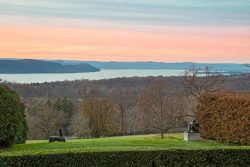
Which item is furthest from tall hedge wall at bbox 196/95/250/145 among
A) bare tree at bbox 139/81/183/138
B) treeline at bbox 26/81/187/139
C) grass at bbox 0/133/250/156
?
bare tree at bbox 139/81/183/138

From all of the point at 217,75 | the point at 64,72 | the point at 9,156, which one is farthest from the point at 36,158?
the point at 64,72

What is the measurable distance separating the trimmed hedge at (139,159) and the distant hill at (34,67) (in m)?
83.2

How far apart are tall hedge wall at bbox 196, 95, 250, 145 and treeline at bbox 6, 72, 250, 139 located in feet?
71.1

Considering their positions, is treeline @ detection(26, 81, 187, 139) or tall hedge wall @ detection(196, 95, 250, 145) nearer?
tall hedge wall @ detection(196, 95, 250, 145)

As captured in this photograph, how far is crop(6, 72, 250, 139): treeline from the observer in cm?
5390

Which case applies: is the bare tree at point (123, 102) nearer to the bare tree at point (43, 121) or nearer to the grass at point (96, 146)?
the bare tree at point (43, 121)

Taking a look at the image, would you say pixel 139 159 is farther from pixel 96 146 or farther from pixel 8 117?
pixel 8 117

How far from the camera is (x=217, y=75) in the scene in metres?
50.4

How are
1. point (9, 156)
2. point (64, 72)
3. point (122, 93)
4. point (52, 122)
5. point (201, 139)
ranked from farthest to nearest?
point (64, 72)
point (122, 93)
point (52, 122)
point (201, 139)
point (9, 156)

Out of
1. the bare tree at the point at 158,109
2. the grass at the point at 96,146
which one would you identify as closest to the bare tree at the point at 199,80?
the bare tree at the point at 158,109

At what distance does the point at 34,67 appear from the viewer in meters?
114

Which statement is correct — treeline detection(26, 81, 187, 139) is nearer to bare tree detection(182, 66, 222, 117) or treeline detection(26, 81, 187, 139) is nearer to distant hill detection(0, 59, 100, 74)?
bare tree detection(182, 66, 222, 117)

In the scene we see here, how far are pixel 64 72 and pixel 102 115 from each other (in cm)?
7598

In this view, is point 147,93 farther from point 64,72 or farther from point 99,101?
point 64,72
